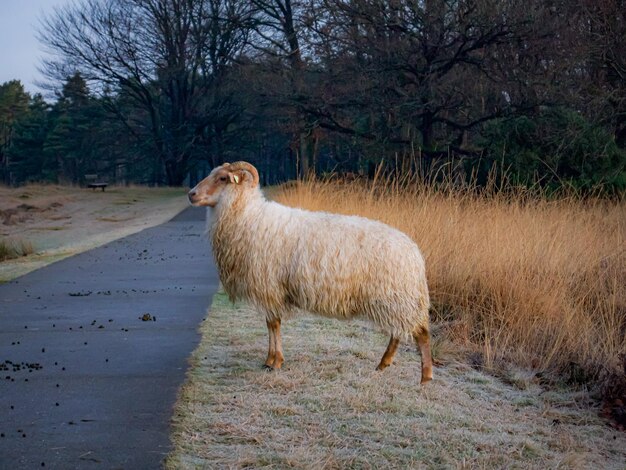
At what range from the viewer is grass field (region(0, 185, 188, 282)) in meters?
17.5

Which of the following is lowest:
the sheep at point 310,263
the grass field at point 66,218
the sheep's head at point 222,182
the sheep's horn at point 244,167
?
the grass field at point 66,218

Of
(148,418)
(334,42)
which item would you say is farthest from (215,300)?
(334,42)

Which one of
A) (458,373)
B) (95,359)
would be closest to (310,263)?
(458,373)

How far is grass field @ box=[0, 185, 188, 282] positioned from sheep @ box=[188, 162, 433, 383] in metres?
7.09

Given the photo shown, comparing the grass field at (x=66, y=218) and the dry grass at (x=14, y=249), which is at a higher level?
the dry grass at (x=14, y=249)

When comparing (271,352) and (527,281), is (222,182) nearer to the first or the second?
(271,352)

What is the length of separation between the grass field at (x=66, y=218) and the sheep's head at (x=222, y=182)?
6.94 meters

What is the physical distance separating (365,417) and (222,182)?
2.58m

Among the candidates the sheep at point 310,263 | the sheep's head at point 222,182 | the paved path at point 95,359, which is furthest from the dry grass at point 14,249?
the sheep at point 310,263

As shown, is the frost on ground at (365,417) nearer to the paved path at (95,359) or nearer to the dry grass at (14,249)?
the paved path at (95,359)

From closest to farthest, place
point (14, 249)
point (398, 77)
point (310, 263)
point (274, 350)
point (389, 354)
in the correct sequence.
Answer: point (310, 263) < point (389, 354) < point (274, 350) < point (14, 249) < point (398, 77)

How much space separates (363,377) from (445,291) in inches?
130

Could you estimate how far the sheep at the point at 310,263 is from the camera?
22.0ft

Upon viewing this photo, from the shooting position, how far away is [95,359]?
24.5 feet
